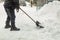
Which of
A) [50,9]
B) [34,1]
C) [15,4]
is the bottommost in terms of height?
[34,1]

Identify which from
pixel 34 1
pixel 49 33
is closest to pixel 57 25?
pixel 49 33

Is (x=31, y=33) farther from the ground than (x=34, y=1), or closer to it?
farther from the ground

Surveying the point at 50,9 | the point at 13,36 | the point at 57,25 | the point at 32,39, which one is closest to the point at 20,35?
the point at 13,36

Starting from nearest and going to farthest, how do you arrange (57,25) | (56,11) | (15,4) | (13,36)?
(13,36) → (15,4) → (57,25) → (56,11)

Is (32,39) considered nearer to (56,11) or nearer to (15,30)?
(15,30)

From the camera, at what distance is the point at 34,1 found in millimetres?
28938

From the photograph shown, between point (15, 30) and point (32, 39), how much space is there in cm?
156

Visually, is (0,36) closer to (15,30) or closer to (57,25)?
(15,30)

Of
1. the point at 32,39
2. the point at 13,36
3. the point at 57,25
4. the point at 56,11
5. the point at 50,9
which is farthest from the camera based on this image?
the point at 50,9

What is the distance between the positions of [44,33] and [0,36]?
1.60 metres

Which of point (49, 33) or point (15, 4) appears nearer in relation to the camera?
point (49, 33)

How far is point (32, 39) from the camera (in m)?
6.93

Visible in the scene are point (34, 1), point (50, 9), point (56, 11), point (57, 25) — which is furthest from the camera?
point (34, 1)

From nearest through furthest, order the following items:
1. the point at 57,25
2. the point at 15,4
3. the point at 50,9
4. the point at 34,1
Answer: the point at 15,4 → the point at 57,25 → the point at 50,9 → the point at 34,1
